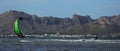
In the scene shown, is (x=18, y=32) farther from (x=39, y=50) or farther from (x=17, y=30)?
(x=39, y=50)

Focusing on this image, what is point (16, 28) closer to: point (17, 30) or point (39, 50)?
point (17, 30)

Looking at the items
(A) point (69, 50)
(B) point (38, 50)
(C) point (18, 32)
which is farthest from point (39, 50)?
(C) point (18, 32)

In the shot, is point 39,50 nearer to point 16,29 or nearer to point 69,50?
point 69,50

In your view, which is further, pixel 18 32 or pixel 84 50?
pixel 18 32

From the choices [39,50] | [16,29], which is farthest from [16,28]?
[39,50]

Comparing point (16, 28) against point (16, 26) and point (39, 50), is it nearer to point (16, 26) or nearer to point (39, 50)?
point (16, 26)

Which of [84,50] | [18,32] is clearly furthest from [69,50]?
[18,32]

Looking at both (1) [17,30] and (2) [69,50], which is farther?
(1) [17,30]

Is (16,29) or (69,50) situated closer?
(69,50)
